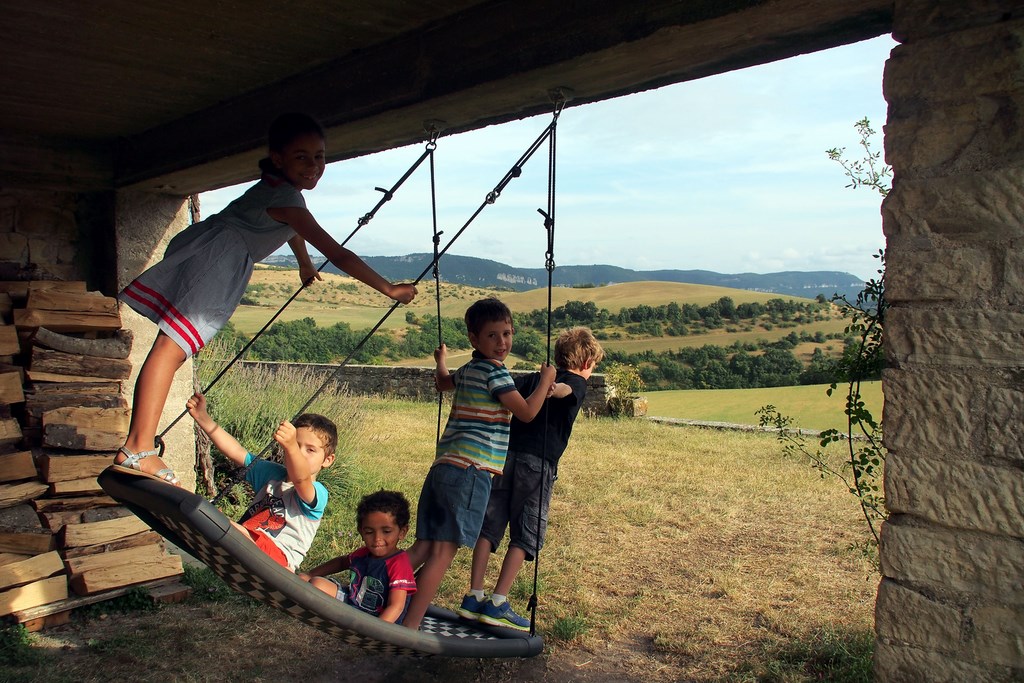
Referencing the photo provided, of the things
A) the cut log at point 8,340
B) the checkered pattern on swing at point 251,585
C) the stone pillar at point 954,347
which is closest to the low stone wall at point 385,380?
the cut log at point 8,340

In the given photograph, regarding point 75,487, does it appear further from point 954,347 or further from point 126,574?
point 954,347

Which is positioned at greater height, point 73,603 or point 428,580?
point 428,580

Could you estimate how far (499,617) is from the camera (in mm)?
3631

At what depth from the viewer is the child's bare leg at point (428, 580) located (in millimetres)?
3219

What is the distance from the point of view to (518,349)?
2706 cm

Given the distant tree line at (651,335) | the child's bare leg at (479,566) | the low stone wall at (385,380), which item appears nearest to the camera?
the child's bare leg at (479,566)

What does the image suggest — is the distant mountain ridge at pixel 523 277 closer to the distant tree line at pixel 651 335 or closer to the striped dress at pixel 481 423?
the distant tree line at pixel 651 335

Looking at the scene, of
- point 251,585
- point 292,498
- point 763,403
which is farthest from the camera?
point 763,403

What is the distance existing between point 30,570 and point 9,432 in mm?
739

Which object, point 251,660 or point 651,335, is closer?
point 251,660

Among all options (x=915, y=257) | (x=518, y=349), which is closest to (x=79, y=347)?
(x=915, y=257)

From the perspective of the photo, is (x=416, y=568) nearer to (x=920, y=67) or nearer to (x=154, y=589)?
(x=154, y=589)

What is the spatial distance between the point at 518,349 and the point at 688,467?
18.0m

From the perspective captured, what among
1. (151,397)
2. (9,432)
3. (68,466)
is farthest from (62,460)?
(151,397)
